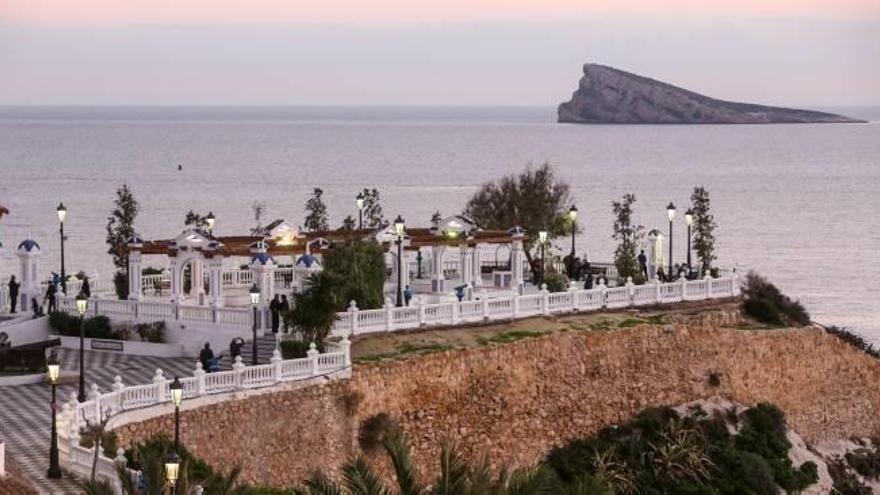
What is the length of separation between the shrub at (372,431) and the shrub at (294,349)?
1.82m

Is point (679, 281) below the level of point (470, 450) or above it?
above

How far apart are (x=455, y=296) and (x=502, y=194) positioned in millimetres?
14869

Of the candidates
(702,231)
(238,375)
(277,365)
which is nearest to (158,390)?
(238,375)

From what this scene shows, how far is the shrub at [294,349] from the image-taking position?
1464 inches

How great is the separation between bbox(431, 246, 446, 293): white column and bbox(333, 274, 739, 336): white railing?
371cm

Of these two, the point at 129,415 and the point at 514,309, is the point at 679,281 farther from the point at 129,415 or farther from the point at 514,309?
the point at 129,415

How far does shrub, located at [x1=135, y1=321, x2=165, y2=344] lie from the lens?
40.5 metres

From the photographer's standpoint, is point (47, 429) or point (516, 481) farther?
point (47, 429)

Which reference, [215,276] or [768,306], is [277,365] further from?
[768,306]

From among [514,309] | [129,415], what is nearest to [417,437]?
[514,309]

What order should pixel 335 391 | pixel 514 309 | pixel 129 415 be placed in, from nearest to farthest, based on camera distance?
pixel 129 415 < pixel 335 391 < pixel 514 309

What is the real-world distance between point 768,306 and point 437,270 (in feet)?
27.0

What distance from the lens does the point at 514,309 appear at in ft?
139

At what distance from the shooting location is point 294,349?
3728 cm
